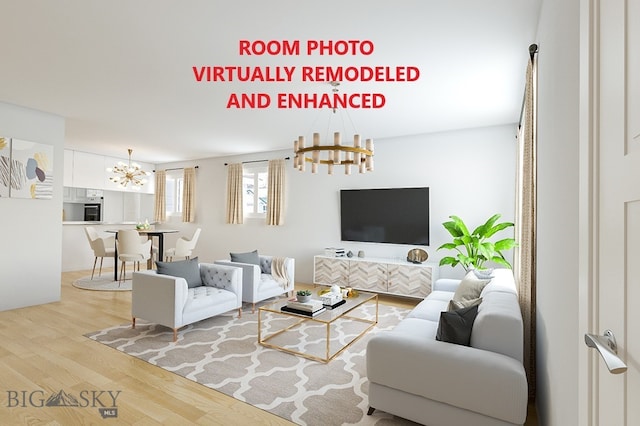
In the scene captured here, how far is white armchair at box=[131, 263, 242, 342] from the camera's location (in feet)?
11.4

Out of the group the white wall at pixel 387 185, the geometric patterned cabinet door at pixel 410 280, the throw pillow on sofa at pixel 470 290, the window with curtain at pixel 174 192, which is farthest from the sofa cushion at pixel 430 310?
the window with curtain at pixel 174 192

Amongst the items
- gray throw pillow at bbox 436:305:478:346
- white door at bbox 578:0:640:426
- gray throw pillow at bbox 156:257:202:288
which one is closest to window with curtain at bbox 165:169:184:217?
gray throw pillow at bbox 156:257:202:288

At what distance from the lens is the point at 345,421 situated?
218 centimetres

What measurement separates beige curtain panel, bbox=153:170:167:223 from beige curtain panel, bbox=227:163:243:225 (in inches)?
90.2

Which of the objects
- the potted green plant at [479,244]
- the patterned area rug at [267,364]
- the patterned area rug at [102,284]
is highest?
the potted green plant at [479,244]

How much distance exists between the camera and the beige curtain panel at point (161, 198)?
344 inches

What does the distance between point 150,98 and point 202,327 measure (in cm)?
281

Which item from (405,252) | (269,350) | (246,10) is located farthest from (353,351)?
(246,10)

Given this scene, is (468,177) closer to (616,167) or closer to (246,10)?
(246,10)

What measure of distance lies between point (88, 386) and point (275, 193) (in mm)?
4845

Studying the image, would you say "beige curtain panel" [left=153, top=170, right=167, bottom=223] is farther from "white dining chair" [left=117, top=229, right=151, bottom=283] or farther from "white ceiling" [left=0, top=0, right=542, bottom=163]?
"white ceiling" [left=0, top=0, right=542, bottom=163]

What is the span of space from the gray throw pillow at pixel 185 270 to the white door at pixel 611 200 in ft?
12.6

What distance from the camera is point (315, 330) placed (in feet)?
12.8

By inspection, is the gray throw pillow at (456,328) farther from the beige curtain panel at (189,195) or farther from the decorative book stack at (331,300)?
the beige curtain panel at (189,195)
